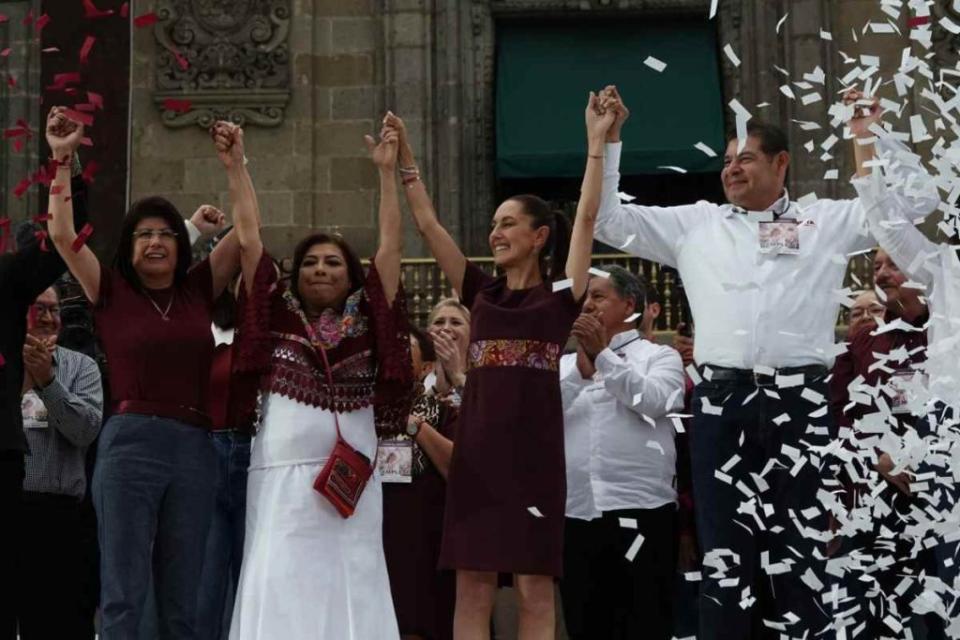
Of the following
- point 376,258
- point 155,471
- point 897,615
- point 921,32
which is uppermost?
point 921,32

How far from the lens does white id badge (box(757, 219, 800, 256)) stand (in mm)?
6227

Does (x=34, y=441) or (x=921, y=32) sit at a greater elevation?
(x=921, y=32)

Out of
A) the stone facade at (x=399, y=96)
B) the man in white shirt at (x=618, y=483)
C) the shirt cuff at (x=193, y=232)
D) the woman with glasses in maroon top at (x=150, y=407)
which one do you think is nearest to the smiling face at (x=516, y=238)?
the man in white shirt at (x=618, y=483)

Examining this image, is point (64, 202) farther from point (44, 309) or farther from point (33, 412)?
point (33, 412)

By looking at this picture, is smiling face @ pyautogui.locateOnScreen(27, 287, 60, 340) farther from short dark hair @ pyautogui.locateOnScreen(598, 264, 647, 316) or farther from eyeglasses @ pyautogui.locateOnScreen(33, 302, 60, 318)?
short dark hair @ pyautogui.locateOnScreen(598, 264, 647, 316)

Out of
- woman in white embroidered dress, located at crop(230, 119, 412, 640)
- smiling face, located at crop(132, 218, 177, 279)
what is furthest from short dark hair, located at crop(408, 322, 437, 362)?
smiling face, located at crop(132, 218, 177, 279)

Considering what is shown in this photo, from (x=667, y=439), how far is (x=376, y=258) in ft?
5.55

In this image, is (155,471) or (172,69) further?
(172,69)

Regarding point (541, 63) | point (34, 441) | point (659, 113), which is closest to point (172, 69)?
point (541, 63)

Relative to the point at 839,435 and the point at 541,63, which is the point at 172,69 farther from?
the point at 839,435

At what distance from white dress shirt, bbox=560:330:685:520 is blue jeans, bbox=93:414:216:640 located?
1.73 meters

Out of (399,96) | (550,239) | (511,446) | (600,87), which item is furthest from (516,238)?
(600,87)

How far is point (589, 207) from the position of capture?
20.4ft

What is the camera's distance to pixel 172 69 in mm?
14555
